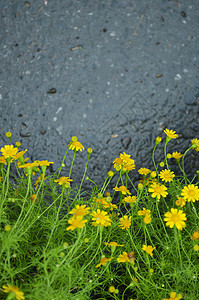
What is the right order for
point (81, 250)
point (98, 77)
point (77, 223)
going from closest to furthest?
point (77, 223), point (81, 250), point (98, 77)

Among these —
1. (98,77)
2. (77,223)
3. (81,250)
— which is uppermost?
(98,77)

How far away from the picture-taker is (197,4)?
1423 mm

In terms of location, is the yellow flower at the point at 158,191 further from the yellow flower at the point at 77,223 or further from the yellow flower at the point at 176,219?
the yellow flower at the point at 77,223

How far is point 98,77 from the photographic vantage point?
1.37 meters

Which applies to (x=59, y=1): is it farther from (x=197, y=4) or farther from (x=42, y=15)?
(x=197, y=4)

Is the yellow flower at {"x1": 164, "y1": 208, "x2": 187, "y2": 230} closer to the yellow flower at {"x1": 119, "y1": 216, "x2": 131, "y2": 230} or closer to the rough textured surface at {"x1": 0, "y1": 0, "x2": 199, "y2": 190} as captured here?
the yellow flower at {"x1": 119, "y1": 216, "x2": 131, "y2": 230}

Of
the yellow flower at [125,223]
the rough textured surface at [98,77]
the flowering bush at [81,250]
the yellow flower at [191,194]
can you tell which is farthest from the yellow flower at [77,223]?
the rough textured surface at [98,77]

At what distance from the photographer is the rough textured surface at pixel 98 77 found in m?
1.35

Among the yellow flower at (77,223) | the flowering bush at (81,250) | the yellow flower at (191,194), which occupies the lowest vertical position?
the flowering bush at (81,250)

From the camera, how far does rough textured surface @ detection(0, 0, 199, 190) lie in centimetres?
135

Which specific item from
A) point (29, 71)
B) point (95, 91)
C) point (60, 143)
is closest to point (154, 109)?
point (95, 91)

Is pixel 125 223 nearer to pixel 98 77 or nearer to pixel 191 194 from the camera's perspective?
pixel 191 194

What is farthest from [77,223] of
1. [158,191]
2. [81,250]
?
[158,191]

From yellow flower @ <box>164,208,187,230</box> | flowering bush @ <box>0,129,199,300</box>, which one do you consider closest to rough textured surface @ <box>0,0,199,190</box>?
flowering bush @ <box>0,129,199,300</box>
